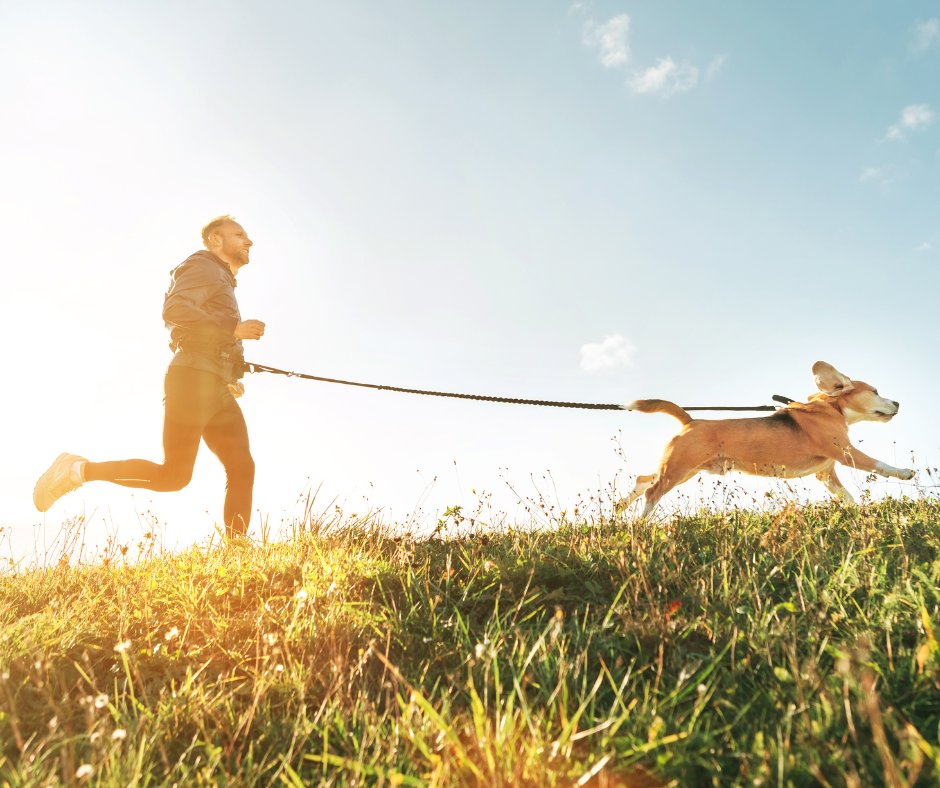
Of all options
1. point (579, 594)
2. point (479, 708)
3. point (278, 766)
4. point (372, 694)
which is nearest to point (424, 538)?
point (579, 594)

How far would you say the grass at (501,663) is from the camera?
1.99 meters

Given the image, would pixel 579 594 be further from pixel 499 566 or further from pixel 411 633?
pixel 411 633

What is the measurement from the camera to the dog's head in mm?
6977

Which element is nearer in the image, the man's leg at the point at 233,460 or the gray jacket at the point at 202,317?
the gray jacket at the point at 202,317

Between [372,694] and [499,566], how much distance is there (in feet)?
3.57

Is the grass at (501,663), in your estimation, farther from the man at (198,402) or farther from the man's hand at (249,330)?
the man's hand at (249,330)

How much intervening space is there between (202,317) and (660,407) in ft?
14.1

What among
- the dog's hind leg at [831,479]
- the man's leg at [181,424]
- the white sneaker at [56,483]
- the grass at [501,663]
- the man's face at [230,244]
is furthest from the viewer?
the dog's hind leg at [831,479]

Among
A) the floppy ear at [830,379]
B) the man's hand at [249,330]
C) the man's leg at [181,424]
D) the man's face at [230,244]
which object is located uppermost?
the man's face at [230,244]

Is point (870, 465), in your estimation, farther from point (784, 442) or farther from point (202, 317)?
point (202, 317)

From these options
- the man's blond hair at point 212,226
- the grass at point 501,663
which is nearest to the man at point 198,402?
the man's blond hair at point 212,226

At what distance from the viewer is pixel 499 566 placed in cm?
363

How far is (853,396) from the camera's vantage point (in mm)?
7004

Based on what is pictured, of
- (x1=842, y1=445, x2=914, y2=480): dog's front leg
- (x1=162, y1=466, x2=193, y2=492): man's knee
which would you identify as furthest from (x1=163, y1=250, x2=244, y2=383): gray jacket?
(x1=842, y1=445, x2=914, y2=480): dog's front leg
